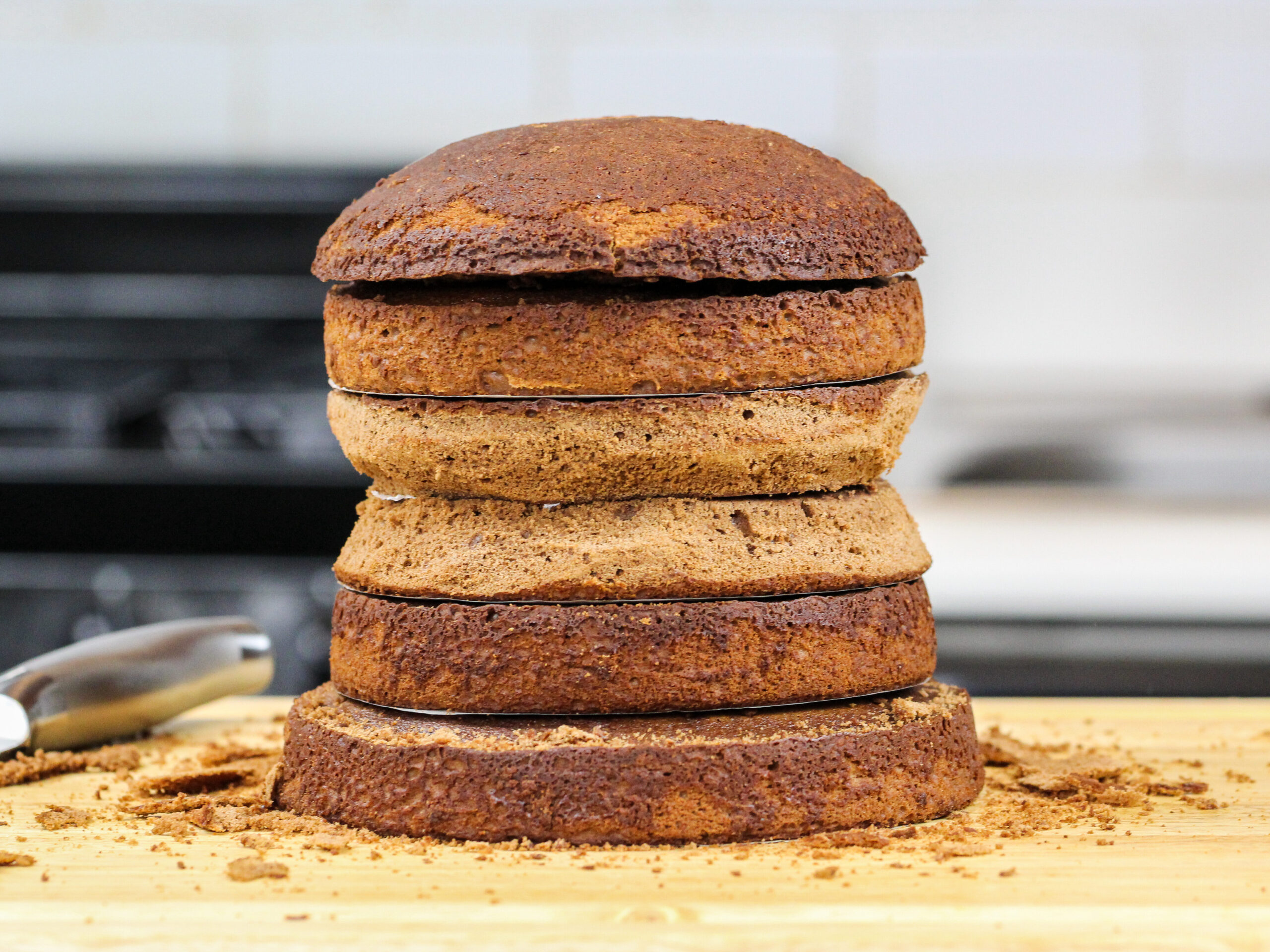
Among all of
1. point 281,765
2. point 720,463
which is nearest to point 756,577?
point 720,463

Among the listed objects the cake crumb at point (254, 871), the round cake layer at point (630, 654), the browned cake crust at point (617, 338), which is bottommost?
the cake crumb at point (254, 871)

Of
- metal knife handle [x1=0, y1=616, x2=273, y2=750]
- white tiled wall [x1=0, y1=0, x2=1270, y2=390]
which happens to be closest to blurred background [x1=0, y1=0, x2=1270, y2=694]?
white tiled wall [x1=0, y1=0, x2=1270, y2=390]

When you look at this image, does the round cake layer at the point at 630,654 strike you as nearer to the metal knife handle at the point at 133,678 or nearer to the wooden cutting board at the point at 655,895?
the wooden cutting board at the point at 655,895

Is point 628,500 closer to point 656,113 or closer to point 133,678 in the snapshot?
point 133,678

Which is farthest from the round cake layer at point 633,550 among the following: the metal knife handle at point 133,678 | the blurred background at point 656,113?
the blurred background at point 656,113

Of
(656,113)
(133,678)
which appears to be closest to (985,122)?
(656,113)

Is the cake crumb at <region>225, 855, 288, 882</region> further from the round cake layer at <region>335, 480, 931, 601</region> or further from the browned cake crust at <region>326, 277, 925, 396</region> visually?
the browned cake crust at <region>326, 277, 925, 396</region>
